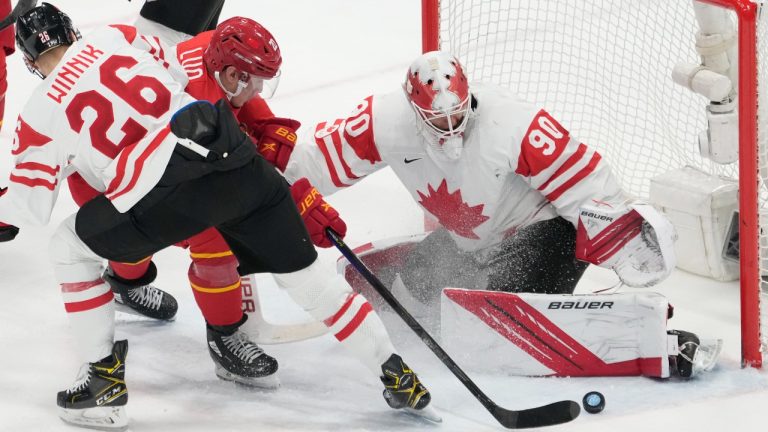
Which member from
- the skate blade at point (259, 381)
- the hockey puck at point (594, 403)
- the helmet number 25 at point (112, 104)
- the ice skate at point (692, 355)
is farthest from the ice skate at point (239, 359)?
the ice skate at point (692, 355)

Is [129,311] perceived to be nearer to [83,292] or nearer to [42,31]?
[83,292]

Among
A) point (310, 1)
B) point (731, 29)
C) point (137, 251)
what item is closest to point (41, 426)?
point (137, 251)

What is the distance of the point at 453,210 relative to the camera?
314 cm

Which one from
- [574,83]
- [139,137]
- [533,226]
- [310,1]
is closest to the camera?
[139,137]

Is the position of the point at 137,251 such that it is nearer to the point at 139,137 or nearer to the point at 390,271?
the point at 139,137

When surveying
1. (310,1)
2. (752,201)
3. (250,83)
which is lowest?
(310,1)

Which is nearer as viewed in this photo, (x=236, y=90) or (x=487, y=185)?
(x=236, y=90)

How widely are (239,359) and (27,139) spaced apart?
0.76 m

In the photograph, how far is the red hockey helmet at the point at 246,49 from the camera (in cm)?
272

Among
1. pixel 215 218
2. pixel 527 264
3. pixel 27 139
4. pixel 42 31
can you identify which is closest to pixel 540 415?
pixel 527 264

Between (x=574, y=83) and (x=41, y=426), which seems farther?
(x=574, y=83)

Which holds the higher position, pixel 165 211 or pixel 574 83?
pixel 165 211

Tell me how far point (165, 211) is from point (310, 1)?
3.61 metres

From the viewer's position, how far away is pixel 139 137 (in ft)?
8.55
